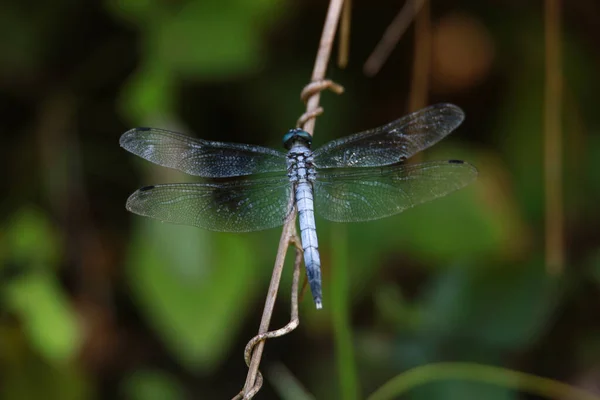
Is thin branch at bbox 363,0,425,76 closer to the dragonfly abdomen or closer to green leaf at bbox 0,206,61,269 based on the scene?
the dragonfly abdomen

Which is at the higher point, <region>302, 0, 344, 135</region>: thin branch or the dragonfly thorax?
<region>302, 0, 344, 135</region>: thin branch

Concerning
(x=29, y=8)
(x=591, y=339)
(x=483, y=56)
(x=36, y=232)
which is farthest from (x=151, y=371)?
(x=483, y=56)

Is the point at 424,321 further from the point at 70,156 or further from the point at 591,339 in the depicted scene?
the point at 70,156

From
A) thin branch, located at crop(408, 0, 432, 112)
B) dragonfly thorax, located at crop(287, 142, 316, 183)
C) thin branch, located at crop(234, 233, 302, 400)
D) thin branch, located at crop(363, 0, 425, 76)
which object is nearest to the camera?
thin branch, located at crop(234, 233, 302, 400)

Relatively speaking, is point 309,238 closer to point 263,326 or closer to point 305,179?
point 305,179

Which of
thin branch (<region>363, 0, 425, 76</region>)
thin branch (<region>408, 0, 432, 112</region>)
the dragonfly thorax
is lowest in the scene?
the dragonfly thorax

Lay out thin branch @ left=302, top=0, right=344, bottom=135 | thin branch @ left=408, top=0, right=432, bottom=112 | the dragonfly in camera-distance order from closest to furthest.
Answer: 1. thin branch @ left=302, top=0, right=344, bottom=135
2. the dragonfly
3. thin branch @ left=408, top=0, right=432, bottom=112

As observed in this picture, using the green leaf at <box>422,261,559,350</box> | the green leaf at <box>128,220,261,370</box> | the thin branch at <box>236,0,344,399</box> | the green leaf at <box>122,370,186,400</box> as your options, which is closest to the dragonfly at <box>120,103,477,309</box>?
the thin branch at <box>236,0,344,399</box>
